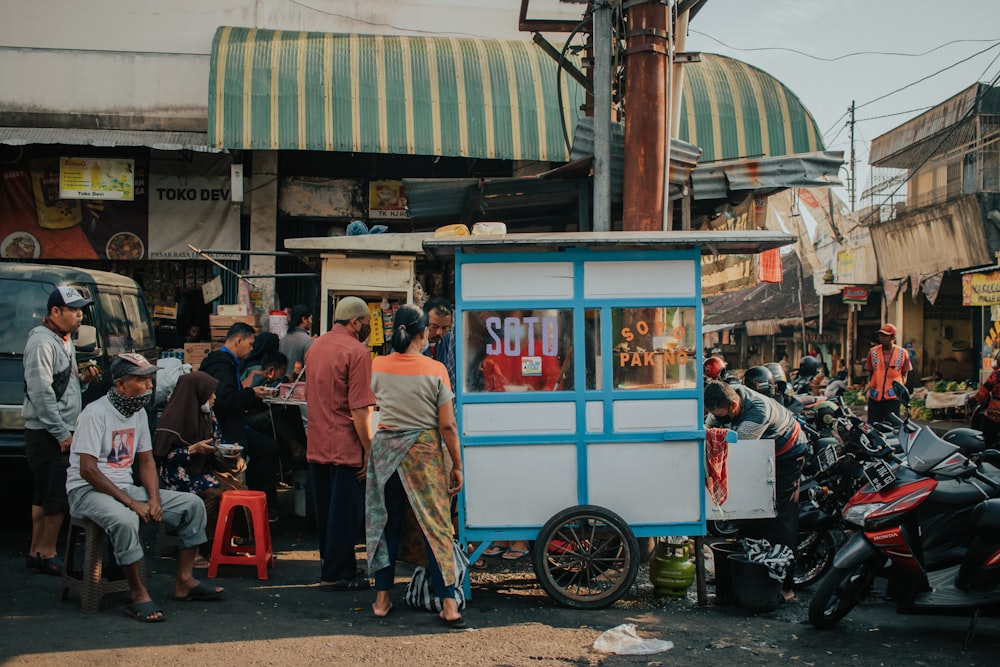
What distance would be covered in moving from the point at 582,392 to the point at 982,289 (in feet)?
49.1

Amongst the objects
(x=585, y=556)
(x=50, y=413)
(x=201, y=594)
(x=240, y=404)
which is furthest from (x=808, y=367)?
(x=50, y=413)

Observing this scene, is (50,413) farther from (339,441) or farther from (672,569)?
(672,569)

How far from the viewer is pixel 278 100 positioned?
36.4 feet

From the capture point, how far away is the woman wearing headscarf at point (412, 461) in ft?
16.7

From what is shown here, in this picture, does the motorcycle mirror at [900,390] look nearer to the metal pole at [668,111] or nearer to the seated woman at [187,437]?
the metal pole at [668,111]

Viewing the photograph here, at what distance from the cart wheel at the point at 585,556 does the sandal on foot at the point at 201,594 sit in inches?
81.7

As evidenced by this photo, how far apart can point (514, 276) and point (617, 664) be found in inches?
98.3

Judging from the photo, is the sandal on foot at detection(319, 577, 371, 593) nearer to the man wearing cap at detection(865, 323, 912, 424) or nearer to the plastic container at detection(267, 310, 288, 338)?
the plastic container at detection(267, 310, 288, 338)

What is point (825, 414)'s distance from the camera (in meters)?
7.18

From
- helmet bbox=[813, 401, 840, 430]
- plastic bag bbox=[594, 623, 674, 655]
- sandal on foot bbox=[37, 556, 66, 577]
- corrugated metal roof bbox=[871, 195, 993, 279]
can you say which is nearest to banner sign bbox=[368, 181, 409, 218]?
helmet bbox=[813, 401, 840, 430]

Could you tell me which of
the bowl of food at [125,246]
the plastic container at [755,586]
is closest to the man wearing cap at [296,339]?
the plastic container at [755,586]

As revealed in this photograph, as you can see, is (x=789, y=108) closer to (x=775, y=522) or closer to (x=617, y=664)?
(x=775, y=522)

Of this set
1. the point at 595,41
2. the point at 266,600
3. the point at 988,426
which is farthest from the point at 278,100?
the point at 988,426

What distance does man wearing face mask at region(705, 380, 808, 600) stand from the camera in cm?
569
